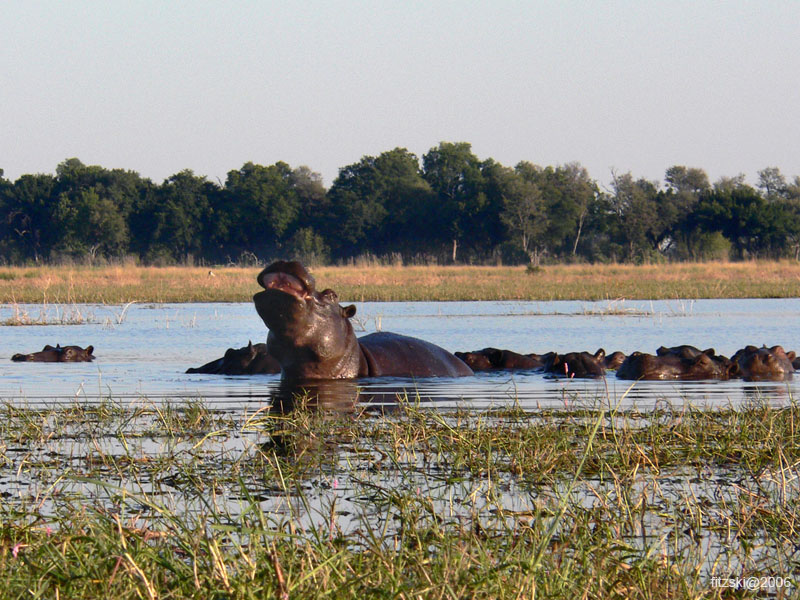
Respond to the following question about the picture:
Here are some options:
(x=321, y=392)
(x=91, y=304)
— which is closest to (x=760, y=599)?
(x=321, y=392)

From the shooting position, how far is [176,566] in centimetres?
301

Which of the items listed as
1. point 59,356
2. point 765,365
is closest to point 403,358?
point 765,365

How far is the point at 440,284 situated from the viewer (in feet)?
101

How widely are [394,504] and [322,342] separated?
14.6 feet

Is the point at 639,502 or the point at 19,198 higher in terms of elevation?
the point at 19,198

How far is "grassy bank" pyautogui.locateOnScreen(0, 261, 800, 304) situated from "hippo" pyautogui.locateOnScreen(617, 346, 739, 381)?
13.9 meters

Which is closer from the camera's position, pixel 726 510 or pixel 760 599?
pixel 760 599

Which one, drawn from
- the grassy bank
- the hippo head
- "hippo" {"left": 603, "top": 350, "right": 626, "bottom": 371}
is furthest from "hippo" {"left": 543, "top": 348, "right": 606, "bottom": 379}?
the grassy bank

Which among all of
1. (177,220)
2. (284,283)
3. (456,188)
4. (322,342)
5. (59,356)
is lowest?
(59,356)

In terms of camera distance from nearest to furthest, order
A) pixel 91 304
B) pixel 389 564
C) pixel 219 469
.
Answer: pixel 389 564, pixel 219 469, pixel 91 304

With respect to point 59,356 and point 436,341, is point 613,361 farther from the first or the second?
point 59,356

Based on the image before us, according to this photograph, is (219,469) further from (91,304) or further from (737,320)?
(91,304)

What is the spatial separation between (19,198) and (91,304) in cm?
4407

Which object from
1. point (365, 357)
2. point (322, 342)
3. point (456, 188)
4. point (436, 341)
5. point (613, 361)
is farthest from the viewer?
point (456, 188)
